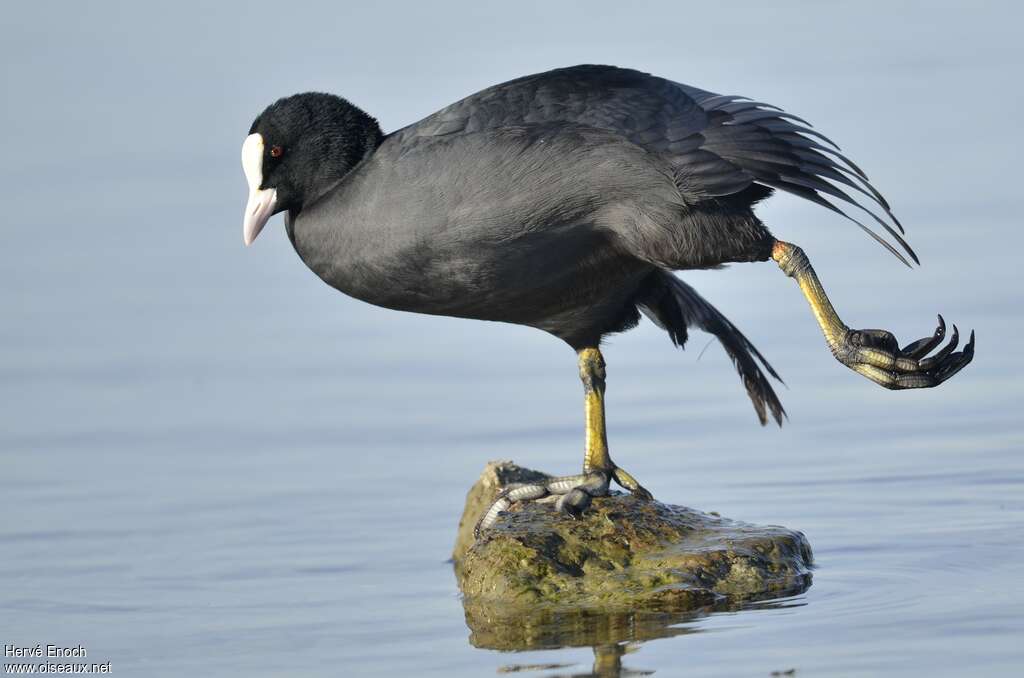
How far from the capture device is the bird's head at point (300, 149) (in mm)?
6367

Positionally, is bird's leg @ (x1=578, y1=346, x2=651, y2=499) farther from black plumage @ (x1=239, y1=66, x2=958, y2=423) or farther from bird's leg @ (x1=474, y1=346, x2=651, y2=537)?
black plumage @ (x1=239, y1=66, x2=958, y2=423)

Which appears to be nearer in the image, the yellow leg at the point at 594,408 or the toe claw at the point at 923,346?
the toe claw at the point at 923,346

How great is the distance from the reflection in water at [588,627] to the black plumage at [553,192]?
99cm

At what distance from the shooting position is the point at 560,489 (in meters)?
6.43

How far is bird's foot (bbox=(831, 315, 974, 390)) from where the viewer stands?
6.07m

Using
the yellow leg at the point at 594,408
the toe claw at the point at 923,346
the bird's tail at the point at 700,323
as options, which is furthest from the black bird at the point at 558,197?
the bird's tail at the point at 700,323

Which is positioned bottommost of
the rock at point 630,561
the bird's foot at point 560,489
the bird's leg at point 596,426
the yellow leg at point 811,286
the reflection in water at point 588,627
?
the reflection in water at point 588,627

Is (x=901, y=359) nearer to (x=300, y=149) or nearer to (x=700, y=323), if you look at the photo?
(x=700, y=323)

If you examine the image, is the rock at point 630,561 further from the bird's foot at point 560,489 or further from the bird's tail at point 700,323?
the bird's tail at point 700,323

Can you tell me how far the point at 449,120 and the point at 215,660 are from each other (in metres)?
1.73

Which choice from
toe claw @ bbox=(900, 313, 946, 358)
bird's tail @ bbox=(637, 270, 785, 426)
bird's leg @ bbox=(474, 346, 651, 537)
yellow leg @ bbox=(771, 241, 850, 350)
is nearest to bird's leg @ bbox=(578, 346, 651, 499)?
bird's leg @ bbox=(474, 346, 651, 537)

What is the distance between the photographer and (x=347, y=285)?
6215 millimetres

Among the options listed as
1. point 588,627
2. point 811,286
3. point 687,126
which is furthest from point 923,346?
point 588,627

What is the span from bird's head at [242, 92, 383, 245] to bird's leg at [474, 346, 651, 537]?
39.6 inches
